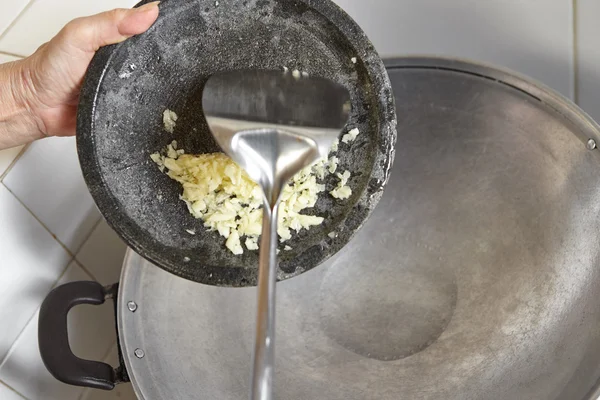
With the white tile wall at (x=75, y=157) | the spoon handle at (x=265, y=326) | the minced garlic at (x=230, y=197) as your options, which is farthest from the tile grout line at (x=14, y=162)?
the spoon handle at (x=265, y=326)

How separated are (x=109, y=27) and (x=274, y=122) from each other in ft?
→ 0.61

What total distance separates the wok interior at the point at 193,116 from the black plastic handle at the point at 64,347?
17 cm

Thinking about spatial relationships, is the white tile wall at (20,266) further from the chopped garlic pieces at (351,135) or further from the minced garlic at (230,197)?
the chopped garlic pieces at (351,135)

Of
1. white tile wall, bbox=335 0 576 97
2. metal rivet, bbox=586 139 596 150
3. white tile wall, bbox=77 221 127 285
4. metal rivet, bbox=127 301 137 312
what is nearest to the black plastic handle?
metal rivet, bbox=127 301 137 312

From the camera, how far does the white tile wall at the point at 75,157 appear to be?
29.8 inches

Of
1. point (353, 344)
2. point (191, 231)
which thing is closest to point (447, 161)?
point (353, 344)

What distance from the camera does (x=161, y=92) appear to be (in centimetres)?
63

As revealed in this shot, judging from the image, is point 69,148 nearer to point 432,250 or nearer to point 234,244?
point 234,244

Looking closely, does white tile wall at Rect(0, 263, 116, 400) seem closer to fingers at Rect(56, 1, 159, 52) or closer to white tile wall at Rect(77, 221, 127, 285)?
white tile wall at Rect(77, 221, 127, 285)

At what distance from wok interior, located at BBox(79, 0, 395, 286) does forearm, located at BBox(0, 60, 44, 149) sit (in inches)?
5.8

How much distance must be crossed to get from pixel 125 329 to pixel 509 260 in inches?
19.3

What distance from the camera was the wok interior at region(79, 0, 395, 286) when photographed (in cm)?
59

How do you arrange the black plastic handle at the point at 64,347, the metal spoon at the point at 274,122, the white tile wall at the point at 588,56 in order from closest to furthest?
the metal spoon at the point at 274,122, the black plastic handle at the point at 64,347, the white tile wall at the point at 588,56

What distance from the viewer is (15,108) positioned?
0.71 m
